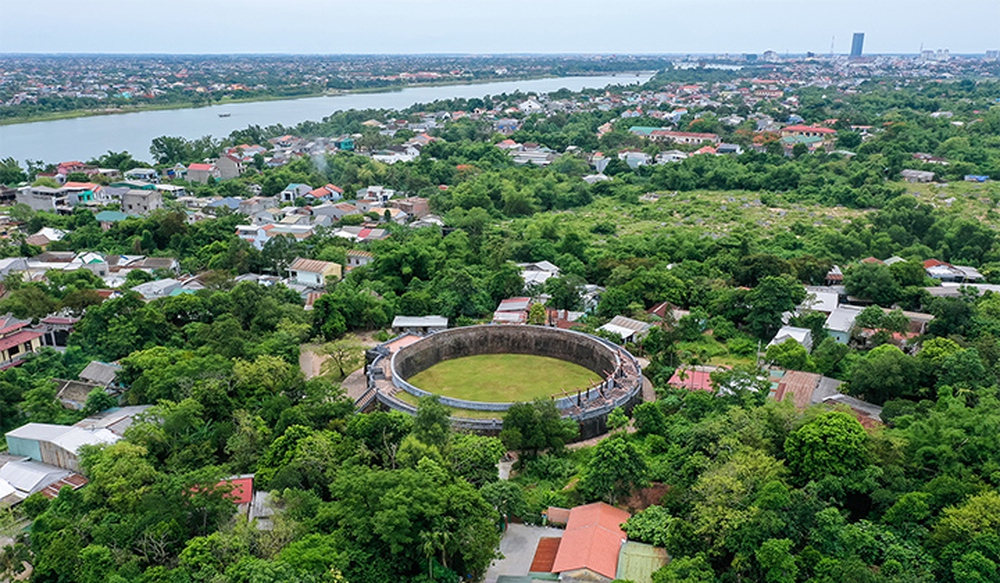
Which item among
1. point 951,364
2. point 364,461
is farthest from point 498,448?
point 951,364

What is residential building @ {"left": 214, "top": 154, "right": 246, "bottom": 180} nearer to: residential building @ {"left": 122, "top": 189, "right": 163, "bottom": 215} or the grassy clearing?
residential building @ {"left": 122, "top": 189, "right": 163, "bottom": 215}

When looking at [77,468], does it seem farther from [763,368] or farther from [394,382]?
[763,368]

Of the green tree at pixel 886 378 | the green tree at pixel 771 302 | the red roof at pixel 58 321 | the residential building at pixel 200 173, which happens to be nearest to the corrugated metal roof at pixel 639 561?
the green tree at pixel 886 378

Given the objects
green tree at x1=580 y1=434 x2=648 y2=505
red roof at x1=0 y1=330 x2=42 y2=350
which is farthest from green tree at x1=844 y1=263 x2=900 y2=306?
red roof at x1=0 y1=330 x2=42 y2=350

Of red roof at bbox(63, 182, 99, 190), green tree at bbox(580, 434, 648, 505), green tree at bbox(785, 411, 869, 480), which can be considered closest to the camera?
green tree at bbox(785, 411, 869, 480)

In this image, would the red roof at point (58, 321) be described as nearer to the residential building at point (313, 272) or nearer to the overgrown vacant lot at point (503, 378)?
the residential building at point (313, 272)

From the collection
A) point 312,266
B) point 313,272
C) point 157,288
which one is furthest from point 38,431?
point 312,266

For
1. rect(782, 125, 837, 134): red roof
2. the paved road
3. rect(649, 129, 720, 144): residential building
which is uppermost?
rect(782, 125, 837, 134): red roof
